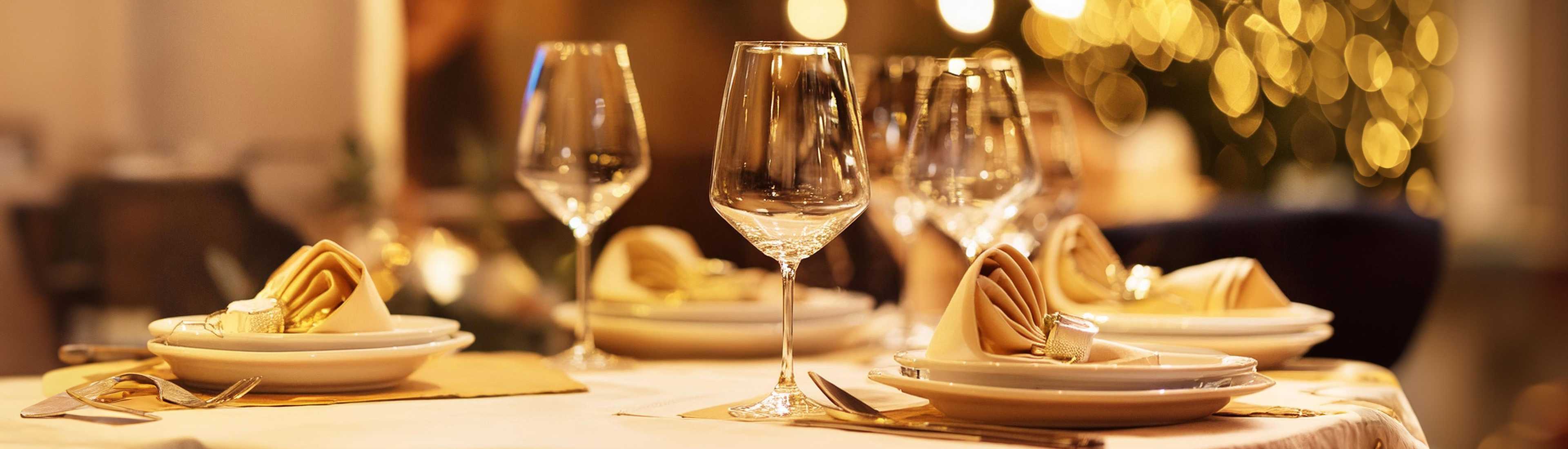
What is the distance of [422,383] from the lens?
1.02 meters

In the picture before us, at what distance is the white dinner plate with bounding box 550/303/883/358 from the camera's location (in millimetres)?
1303

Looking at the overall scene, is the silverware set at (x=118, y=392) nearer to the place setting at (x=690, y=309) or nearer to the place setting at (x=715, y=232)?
the place setting at (x=715, y=232)

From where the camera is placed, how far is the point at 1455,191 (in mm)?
5602

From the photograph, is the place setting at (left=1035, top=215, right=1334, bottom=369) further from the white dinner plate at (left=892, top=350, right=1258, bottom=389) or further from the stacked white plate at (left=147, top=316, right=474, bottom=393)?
the stacked white plate at (left=147, top=316, right=474, bottom=393)

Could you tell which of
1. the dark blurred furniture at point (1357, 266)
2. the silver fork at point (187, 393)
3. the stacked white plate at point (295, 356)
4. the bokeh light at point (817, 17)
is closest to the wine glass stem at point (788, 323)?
the stacked white plate at point (295, 356)

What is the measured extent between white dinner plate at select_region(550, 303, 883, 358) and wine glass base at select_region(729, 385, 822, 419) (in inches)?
15.8

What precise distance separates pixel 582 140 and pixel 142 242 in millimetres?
1269

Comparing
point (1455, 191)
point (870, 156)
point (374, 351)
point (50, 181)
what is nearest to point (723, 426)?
point (374, 351)

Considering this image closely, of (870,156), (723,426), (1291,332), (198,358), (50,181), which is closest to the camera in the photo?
(723,426)

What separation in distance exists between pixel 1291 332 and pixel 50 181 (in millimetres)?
1810

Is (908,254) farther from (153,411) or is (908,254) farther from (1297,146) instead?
(1297,146)

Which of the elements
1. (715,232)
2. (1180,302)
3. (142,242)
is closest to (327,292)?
(1180,302)

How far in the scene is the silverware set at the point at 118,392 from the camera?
0.83 meters

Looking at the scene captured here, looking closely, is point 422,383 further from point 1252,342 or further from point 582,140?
point 1252,342
